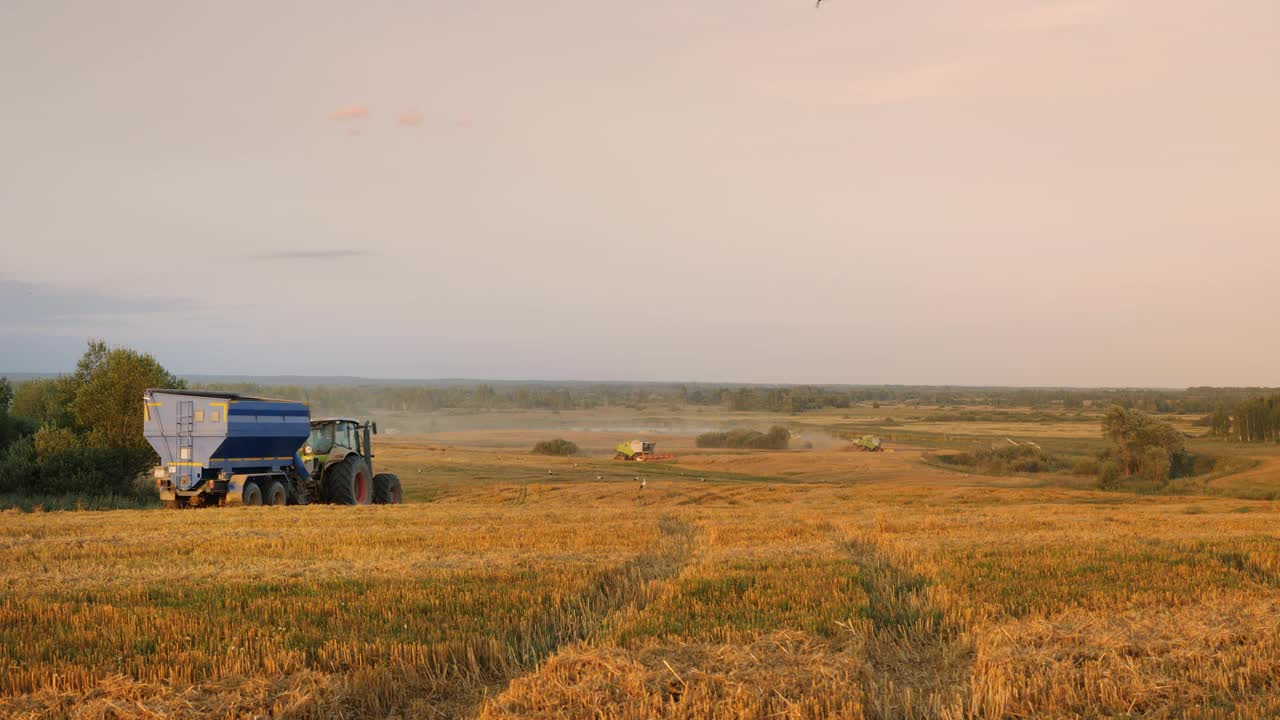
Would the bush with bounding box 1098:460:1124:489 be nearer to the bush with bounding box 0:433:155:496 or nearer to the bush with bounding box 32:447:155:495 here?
the bush with bounding box 32:447:155:495

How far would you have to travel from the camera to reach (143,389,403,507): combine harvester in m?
24.3

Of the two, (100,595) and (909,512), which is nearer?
(100,595)

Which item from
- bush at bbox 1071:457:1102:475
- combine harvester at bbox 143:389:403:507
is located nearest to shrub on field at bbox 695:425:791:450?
bush at bbox 1071:457:1102:475

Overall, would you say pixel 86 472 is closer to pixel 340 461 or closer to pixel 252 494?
pixel 340 461

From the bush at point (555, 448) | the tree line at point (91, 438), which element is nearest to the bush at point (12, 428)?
the tree line at point (91, 438)

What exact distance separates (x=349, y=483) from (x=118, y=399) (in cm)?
1332

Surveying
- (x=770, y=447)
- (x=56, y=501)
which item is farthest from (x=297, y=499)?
(x=770, y=447)

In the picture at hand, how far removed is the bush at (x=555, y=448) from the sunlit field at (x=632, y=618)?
6462cm

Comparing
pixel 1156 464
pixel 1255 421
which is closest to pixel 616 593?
pixel 1156 464

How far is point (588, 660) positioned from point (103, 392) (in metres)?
33.3

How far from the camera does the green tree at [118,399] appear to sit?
113ft

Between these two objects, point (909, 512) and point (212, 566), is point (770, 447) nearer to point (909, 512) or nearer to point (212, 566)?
point (909, 512)

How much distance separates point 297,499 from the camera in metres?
27.1

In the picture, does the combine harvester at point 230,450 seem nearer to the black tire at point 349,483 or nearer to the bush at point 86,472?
the black tire at point 349,483
